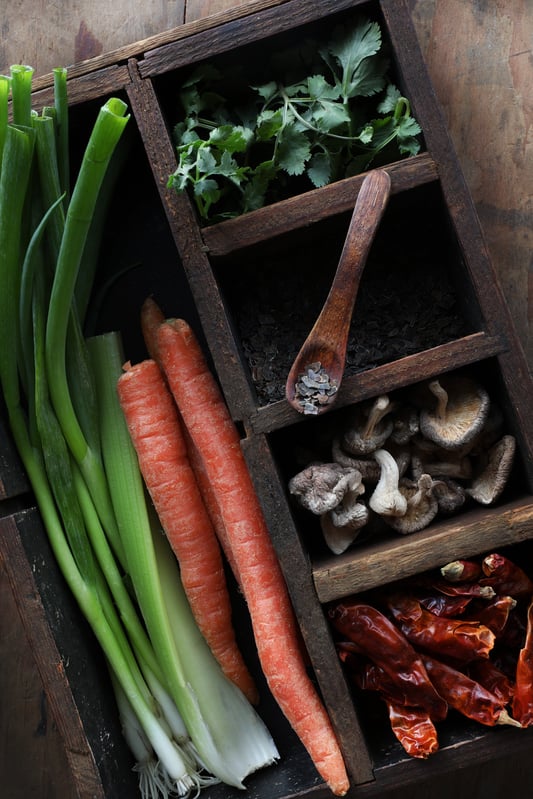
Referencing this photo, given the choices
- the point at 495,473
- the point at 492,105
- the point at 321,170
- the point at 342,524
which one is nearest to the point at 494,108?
the point at 492,105

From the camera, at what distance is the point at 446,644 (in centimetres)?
117

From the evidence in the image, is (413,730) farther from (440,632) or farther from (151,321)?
(151,321)

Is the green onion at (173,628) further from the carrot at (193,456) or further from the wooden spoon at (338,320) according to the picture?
the wooden spoon at (338,320)

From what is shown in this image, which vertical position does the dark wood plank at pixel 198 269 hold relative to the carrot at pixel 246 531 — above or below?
above

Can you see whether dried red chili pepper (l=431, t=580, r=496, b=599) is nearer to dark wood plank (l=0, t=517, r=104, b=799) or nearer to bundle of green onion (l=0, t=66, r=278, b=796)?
bundle of green onion (l=0, t=66, r=278, b=796)

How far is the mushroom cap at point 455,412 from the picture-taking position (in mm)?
1151

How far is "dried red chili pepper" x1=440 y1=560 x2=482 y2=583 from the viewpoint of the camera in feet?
3.74

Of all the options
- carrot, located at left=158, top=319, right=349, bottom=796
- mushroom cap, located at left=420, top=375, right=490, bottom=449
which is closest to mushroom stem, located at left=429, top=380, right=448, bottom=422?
mushroom cap, located at left=420, top=375, right=490, bottom=449

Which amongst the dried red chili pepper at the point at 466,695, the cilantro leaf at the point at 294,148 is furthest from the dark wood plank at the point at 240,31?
the dried red chili pepper at the point at 466,695

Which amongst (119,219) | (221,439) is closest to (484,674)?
(221,439)

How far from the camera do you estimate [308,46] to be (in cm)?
121

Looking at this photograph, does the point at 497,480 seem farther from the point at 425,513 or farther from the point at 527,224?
the point at 527,224

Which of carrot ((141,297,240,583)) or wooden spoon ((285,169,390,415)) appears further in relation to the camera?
carrot ((141,297,240,583))

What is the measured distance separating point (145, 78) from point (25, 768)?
128 centimetres
